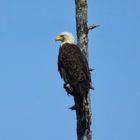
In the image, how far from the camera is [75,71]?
10.2 m

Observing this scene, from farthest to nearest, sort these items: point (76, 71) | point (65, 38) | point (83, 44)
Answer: point (65, 38)
point (76, 71)
point (83, 44)

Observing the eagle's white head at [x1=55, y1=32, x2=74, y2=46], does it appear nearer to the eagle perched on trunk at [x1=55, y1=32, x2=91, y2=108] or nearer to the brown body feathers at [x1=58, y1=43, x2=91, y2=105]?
the eagle perched on trunk at [x1=55, y1=32, x2=91, y2=108]

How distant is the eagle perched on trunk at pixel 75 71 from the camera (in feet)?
31.6

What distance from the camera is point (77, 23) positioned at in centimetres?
953

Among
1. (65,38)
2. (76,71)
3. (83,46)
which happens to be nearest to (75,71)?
(76,71)

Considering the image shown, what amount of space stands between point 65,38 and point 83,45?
273 centimetres

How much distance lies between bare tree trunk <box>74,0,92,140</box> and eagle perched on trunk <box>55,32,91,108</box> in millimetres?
184

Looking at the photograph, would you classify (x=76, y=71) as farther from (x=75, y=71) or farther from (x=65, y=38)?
(x=65, y=38)

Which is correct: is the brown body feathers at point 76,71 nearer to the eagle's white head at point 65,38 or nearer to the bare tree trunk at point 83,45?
the bare tree trunk at point 83,45

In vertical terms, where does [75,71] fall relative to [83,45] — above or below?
below

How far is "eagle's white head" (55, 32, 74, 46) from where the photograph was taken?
12.0m

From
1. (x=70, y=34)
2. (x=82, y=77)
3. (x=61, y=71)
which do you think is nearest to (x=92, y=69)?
(x=82, y=77)

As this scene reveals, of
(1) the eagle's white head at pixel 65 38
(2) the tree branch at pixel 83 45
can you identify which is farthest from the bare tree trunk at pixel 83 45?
(1) the eagle's white head at pixel 65 38

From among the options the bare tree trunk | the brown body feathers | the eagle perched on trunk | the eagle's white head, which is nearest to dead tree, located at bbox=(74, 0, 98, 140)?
the bare tree trunk
